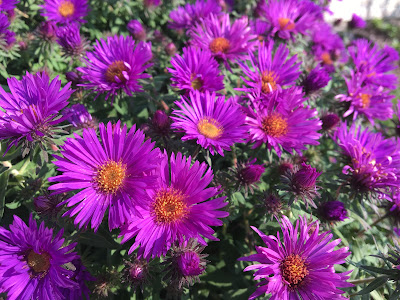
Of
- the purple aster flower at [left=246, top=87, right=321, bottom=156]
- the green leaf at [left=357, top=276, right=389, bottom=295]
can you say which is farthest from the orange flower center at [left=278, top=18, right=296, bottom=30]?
the green leaf at [left=357, top=276, right=389, bottom=295]

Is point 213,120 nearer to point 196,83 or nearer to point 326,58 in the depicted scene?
point 196,83

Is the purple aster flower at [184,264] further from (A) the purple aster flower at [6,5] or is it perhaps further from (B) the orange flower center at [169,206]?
(A) the purple aster flower at [6,5]

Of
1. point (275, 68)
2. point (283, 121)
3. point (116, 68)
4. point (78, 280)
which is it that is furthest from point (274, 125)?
point (78, 280)

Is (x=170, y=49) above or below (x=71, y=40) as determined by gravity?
above

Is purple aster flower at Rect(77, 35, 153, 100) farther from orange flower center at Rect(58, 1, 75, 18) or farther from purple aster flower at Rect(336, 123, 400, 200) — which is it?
purple aster flower at Rect(336, 123, 400, 200)

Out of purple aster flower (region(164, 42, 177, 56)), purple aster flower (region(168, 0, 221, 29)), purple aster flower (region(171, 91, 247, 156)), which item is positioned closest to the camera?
purple aster flower (region(171, 91, 247, 156))

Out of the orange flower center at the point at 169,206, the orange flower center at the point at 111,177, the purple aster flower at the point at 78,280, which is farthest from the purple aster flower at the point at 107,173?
the purple aster flower at the point at 78,280
